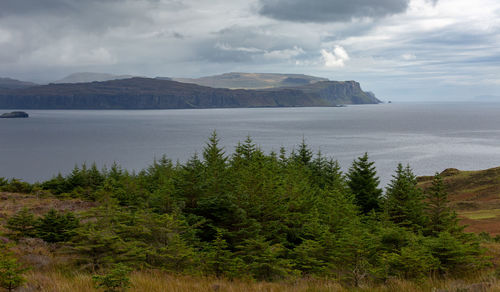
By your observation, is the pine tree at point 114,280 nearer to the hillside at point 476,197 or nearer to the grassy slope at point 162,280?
the grassy slope at point 162,280

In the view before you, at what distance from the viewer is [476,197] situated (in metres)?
49.8

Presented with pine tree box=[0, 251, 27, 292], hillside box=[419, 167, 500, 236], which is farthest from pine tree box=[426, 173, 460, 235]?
pine tree box=[0, 251, 27, 292]

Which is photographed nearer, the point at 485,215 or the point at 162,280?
the point at 162,280

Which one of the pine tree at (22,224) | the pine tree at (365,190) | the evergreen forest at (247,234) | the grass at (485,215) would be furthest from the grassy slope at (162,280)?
the pine tree at (365,190)

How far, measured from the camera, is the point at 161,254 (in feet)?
36.4

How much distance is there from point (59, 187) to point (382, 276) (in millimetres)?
33191

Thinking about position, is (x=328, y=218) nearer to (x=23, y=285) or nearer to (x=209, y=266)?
(x=209, y=266)

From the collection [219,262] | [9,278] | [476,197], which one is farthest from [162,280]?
[476,197]

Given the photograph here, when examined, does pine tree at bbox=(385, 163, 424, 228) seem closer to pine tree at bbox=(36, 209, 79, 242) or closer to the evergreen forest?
the evergreen forest

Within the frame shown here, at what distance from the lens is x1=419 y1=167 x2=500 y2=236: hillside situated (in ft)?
109

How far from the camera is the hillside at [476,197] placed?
1305 inches

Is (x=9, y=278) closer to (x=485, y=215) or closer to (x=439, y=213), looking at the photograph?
(x=439, y=213)

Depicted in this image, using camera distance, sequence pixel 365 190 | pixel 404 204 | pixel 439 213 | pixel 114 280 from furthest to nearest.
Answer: pixel 365 190
pixel 404 204
pixel 439 213
pixel 114 280

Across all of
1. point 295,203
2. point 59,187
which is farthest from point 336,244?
point 59,187
